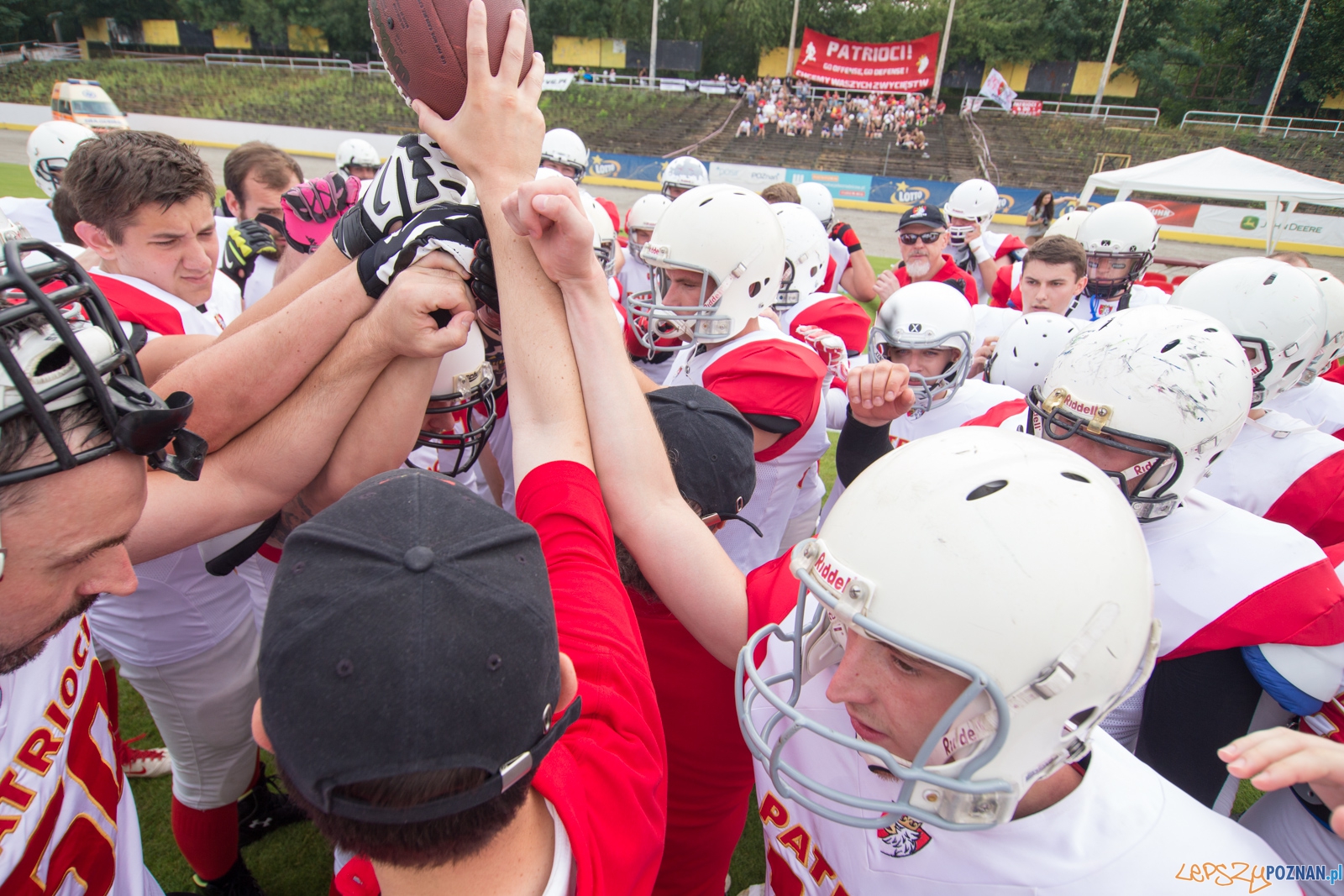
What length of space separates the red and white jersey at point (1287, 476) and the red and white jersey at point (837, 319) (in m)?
2.76

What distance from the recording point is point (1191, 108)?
37.6 meters

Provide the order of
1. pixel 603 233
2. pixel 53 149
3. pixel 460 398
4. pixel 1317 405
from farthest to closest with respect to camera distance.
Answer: pixel 53 149 < pixel 603 233 < pixel 1317 405 < pixel 460 398

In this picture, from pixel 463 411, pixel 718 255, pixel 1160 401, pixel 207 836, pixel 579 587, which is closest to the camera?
pixel 579 587

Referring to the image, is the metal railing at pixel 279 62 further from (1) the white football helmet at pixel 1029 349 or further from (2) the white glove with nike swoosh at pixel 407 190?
(2) the white glove with nike swoosh at pixel 407 190

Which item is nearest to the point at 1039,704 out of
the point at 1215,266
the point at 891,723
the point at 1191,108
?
the point at 891,723

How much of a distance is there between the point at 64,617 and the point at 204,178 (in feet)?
8.81

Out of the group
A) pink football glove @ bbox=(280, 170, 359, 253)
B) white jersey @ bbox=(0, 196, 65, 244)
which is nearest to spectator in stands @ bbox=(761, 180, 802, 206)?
pink football glove @ bbox=(280, 170, 359, 253)

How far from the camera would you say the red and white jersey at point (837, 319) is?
213 inches

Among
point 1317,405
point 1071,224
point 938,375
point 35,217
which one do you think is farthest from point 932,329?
point 35,217

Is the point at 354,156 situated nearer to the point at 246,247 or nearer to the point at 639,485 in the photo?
the point at 246,247

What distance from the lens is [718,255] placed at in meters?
3.32

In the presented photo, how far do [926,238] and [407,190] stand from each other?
19.9 feet

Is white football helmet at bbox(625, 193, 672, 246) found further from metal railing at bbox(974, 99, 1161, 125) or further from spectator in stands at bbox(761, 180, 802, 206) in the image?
metal railing at bbox(974, 99, 1161, 125)

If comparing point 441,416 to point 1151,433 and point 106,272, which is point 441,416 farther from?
point 1151,433
